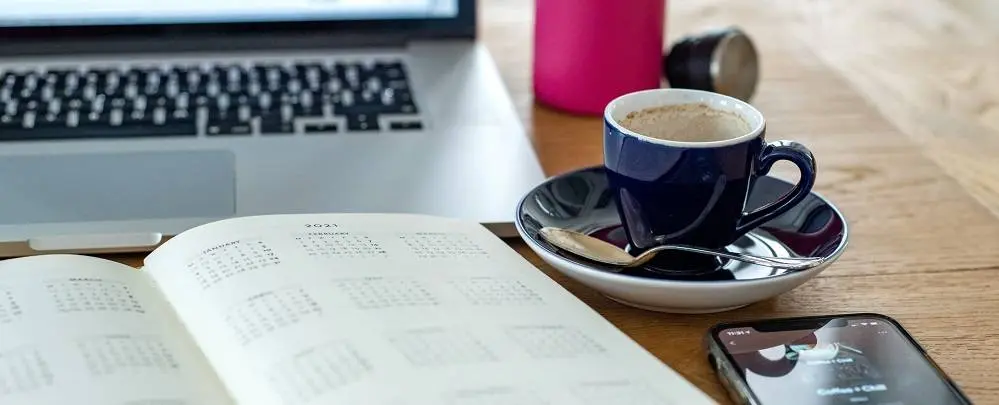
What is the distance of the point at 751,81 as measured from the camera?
86 cm

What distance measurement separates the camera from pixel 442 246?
609 millimetres

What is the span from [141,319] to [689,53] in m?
0.47

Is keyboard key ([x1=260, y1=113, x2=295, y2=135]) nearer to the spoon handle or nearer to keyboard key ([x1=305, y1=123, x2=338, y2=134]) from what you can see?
keyboard key ([x1=305, y1=123, x2=338, y2=134])

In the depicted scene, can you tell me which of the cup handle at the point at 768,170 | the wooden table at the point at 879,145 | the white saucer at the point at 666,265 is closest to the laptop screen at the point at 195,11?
the wooden table at the point at 879,145

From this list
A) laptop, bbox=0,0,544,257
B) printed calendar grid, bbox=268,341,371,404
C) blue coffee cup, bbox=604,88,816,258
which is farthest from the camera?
laptop, bbox=0,0,544,257

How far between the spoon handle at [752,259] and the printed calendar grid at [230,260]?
187 millimetres

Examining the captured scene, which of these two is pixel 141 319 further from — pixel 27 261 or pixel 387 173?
pixel 387 173

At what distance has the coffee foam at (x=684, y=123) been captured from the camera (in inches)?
24.7

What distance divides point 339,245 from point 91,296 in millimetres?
122

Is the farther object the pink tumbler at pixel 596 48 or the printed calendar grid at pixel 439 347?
the pink tumbler at pixel 596 48

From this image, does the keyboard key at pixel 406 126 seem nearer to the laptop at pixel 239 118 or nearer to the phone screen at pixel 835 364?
the laptop at pixel 239 118

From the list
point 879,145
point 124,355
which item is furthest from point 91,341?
point 879,145

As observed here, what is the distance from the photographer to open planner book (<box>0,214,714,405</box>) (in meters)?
0.48

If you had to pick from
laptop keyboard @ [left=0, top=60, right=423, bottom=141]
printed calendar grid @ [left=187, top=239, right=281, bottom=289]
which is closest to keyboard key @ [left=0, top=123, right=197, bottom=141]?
laptop keyboard @ [left=0, top=60, right=423, bottom=141]
